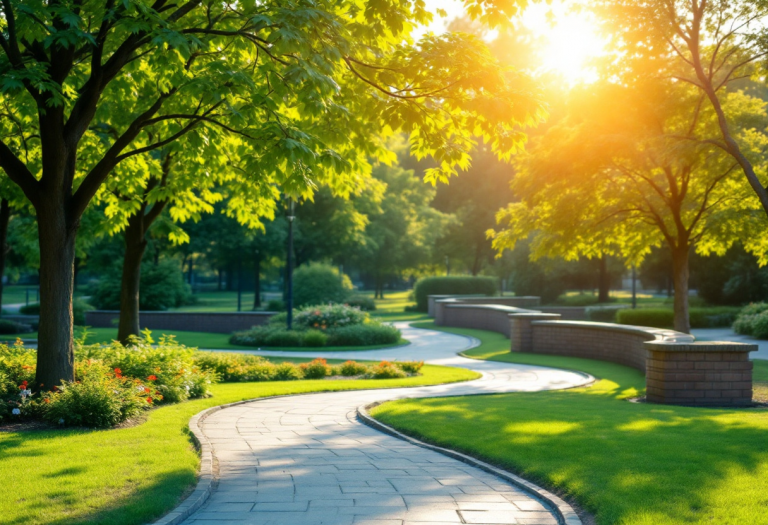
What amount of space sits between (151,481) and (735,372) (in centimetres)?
931

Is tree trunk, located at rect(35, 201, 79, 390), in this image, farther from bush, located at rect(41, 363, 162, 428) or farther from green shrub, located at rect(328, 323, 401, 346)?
green shrub, located at rect(328, 323, 401, 346)

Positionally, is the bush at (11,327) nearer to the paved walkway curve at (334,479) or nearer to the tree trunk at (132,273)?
the tree trunk at (132,273)

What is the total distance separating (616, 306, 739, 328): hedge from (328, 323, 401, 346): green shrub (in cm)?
1018

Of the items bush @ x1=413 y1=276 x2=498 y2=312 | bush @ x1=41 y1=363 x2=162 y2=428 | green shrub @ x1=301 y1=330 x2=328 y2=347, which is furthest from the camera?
bush @ x1=413 y1=276 x2=498 y2=312

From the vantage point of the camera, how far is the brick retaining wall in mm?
29906

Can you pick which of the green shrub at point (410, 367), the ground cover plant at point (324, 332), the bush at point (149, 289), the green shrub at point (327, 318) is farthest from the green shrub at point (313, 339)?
the bush at point (149, 289)

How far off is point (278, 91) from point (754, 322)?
23.0 meters

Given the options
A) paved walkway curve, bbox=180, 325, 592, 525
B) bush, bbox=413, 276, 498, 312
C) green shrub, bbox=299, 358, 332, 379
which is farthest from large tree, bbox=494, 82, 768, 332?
bush, bbox=413, 276, 498, 312

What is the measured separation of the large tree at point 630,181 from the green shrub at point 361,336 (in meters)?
6.55

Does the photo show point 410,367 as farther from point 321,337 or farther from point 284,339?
point 284,339

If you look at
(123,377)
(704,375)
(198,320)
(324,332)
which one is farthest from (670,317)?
(123,377)

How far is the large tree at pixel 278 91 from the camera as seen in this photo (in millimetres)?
7656

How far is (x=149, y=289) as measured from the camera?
35.7 m

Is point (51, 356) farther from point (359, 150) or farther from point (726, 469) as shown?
point (726, 469)
